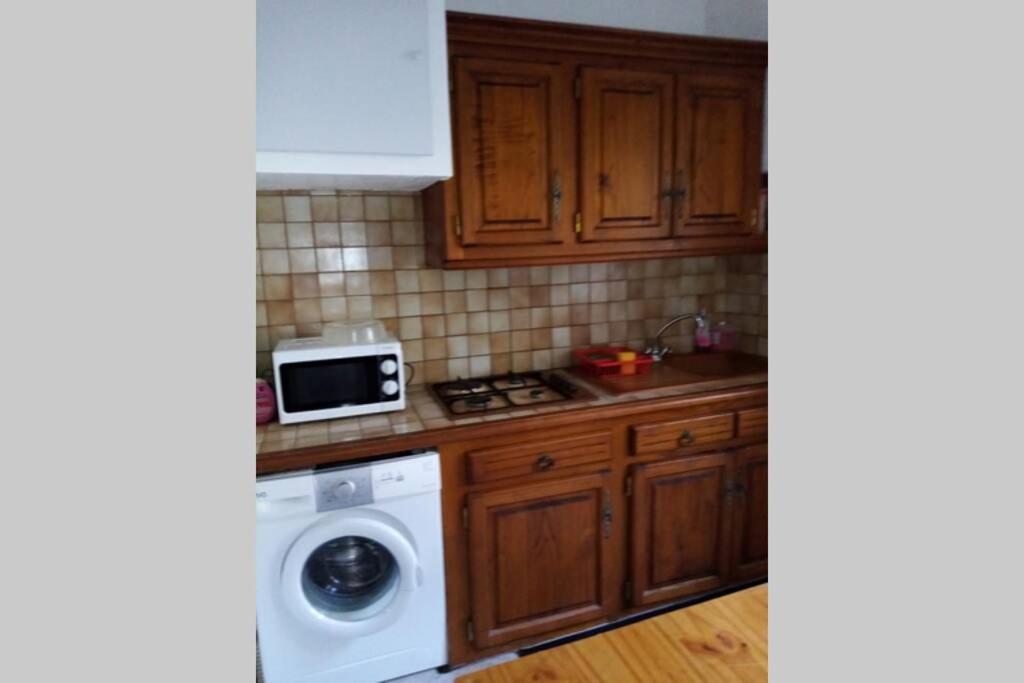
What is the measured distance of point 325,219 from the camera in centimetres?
200

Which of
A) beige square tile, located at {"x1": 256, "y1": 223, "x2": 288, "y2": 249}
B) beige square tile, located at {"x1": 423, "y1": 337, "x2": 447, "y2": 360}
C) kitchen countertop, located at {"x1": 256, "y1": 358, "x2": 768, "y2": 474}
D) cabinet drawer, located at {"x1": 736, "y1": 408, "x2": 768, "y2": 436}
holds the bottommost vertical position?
cabinet drawer, located at {"x1": 736, "y1": 408, "x2": 768, "y2": 436}

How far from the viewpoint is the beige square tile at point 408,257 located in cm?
210

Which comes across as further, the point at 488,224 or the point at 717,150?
the point at 717,150

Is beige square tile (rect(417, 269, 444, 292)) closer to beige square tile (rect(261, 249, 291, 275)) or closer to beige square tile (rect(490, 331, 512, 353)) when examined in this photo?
beige square tile (rect(490, 331, 512, 353))

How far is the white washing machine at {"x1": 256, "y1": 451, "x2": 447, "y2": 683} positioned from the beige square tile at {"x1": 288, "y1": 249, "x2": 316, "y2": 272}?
2.63 ft

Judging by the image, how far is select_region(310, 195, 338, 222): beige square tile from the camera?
6.48 ft

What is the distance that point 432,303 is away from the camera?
2.18 meters

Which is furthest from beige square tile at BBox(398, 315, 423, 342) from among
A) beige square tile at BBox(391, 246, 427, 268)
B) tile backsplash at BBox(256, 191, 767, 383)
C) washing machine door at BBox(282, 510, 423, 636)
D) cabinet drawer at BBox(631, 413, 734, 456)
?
cabinet drawer at BBox(631, 413, 734, 456)

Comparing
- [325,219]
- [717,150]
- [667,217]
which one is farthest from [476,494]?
[717,150]

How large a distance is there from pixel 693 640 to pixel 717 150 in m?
1.83

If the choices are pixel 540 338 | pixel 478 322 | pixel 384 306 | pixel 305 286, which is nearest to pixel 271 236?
pixel 305 286

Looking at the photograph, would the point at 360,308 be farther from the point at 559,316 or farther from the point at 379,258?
the point at 559,316

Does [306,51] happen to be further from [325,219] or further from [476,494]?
[476,494]

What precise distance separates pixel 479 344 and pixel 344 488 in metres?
0.88
